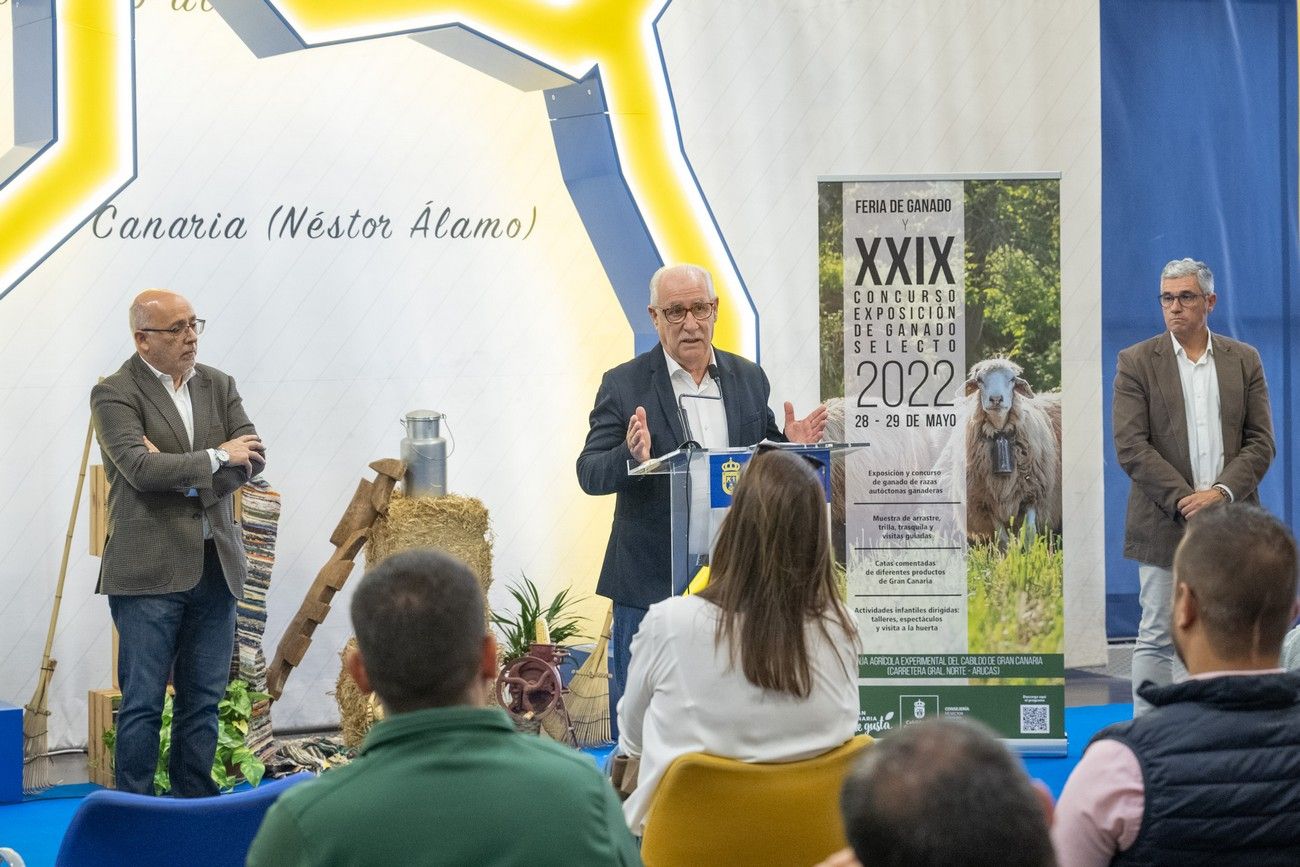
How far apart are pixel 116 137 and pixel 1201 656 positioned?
179 inches

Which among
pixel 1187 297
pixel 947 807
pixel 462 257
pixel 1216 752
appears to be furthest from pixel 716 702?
pixel 462 257

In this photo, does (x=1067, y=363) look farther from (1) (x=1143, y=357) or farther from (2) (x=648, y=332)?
(2) (x=648, y=332)

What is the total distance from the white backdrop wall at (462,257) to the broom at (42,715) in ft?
0.65

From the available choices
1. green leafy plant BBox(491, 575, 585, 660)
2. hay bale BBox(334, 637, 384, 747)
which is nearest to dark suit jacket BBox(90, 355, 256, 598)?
hay bale BBox(334, 637, 384, 747)

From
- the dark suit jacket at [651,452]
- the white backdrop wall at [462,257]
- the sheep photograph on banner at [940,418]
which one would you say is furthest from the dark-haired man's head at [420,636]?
the white backdrop wall at [462,257]

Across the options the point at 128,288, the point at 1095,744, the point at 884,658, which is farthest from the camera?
the point at 128,288

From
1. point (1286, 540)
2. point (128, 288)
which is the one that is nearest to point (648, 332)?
point (128, 288)

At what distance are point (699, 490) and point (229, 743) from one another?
2.30 metres

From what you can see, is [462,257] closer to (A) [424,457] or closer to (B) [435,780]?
(A) [424,457]

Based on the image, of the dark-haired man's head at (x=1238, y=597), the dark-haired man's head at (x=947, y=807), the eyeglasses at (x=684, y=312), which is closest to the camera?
the dark-haired man's head at (x=947, y=807)

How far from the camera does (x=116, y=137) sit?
540 centimetres

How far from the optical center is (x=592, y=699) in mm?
5828

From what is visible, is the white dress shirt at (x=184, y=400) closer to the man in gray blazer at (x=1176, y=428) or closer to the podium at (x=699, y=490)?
the podium at (x=699, y=490)

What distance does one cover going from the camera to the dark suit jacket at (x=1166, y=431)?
5273 mm
